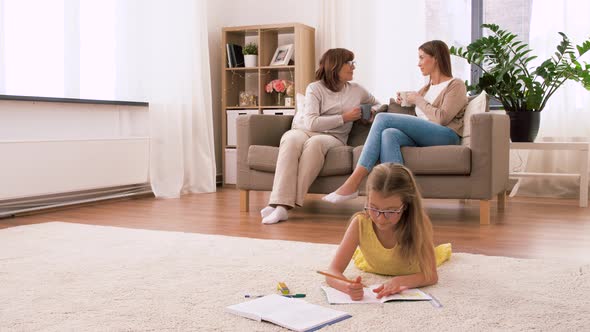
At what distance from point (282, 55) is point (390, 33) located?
0.97m

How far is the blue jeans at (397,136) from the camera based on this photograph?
3447 millimetres

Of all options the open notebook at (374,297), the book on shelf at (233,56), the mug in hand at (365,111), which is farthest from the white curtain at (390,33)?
the open notebook at (374,297)

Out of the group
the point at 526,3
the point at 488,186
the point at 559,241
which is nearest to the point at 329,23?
→ the point at 526,3

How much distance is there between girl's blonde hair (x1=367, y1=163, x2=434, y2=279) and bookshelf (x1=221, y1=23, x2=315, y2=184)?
3.79m

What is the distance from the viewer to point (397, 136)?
11.4ft

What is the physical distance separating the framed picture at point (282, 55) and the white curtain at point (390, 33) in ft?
1.12

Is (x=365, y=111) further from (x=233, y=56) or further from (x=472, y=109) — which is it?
(x=233, y=56)

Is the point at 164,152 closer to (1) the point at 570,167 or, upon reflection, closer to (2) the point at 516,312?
(1) the point at 570,167

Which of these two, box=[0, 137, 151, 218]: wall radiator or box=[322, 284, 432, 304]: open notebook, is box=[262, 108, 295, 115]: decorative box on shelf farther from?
box=[322, 284, 432, 304]: open notebook

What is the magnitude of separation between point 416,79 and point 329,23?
0.96 m

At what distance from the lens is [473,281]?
81.1 inches

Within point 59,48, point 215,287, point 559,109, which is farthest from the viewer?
point 559,109

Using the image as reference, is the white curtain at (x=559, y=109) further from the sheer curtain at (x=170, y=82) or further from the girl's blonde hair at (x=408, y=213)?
the girl's blonde hair at (x=408, y=213)

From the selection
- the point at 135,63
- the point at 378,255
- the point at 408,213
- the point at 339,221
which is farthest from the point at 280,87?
the point at 408,213
